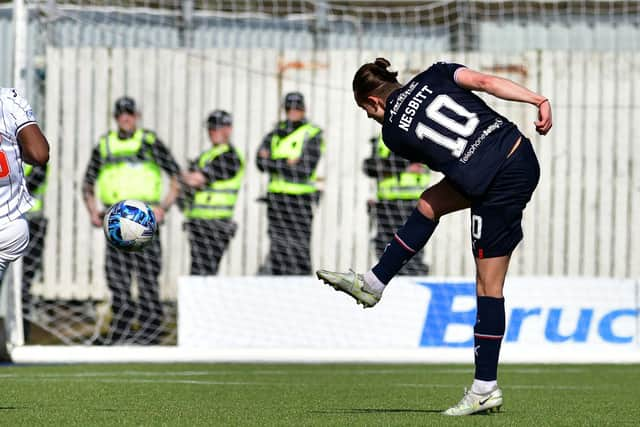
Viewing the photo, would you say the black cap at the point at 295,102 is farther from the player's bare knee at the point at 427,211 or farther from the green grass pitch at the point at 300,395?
the player's bare knee at the point at 427,211

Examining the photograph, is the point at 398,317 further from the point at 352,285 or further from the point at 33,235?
the point at 352,285

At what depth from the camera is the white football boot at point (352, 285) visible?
673cm

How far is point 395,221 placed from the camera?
13.8 m

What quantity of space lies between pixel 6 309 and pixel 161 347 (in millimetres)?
1416

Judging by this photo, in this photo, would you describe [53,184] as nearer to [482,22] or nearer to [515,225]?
[482,22]

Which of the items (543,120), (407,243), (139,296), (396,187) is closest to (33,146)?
(407,243)

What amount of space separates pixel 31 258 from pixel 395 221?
142 inches

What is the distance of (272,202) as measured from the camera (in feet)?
44.7

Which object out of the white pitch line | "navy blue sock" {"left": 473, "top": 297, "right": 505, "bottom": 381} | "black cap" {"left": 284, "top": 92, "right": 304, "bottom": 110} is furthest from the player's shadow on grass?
"black cap" {"left": 284, "top": 92, "right": 304, "bottom": 110}

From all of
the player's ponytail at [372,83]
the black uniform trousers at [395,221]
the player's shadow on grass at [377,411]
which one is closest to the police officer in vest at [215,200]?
the black uniform trousers at [395,221]

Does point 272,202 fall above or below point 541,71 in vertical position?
below

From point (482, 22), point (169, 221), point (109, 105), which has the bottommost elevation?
point (169, 221)

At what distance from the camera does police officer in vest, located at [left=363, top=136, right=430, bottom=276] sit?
536 inches

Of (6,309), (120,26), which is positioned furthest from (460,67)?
(120,26)
